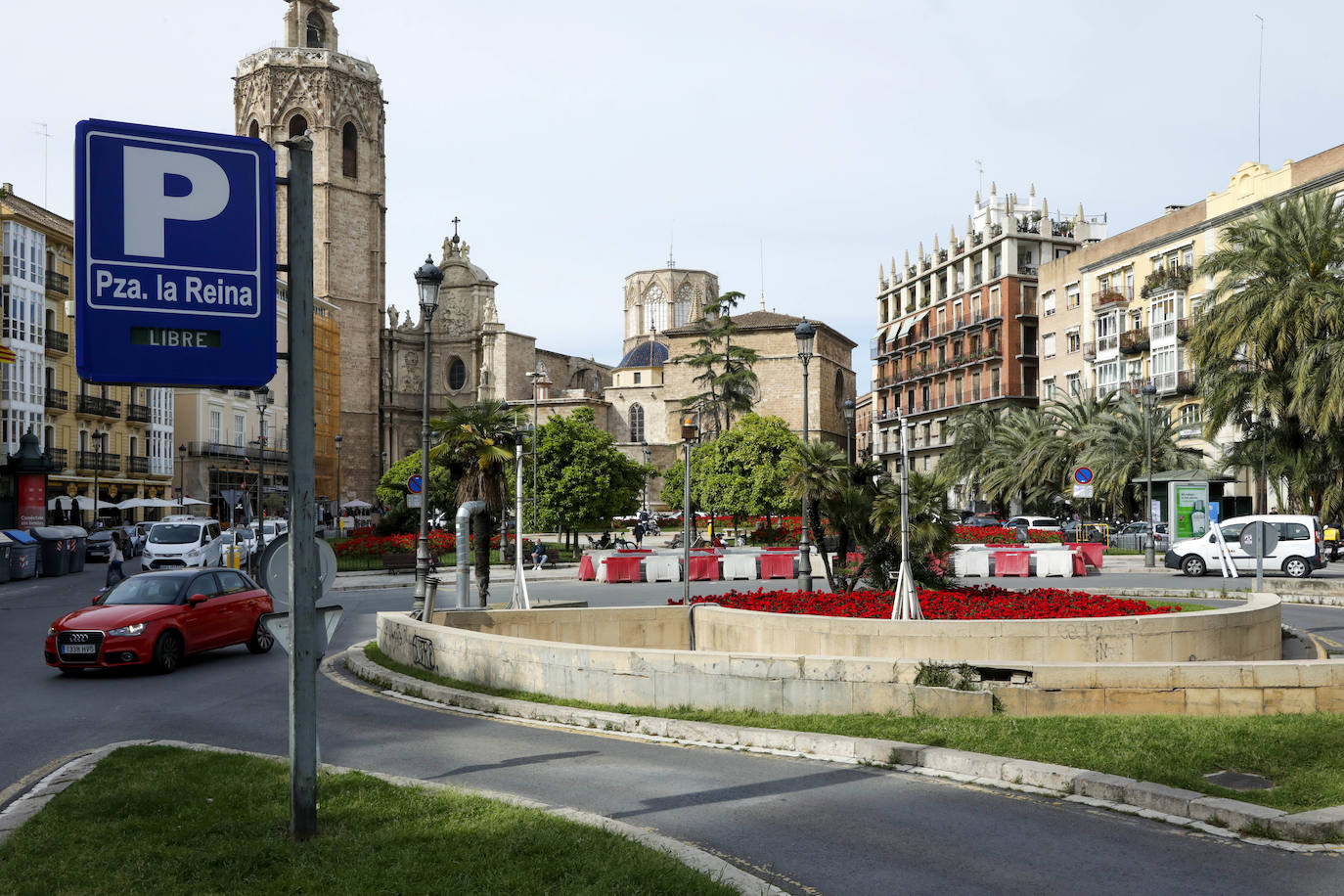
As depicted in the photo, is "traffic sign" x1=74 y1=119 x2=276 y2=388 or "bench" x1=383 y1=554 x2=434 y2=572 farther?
"bench" x1=383 y1=554 x2=434 y2=572

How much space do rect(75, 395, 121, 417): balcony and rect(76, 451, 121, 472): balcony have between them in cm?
208

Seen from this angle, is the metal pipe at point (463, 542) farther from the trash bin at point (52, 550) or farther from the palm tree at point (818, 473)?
the trash bin at point (52, 550)

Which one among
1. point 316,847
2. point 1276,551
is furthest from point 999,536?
point 316,847

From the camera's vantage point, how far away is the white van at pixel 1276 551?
89.4 feet

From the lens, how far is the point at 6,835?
20.2ft

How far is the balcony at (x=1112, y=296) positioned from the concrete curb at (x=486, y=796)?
5557 centimetres

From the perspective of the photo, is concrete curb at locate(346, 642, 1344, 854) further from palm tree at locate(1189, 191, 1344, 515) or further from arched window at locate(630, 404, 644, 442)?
arched window at locate(630, 404, 644, 442)

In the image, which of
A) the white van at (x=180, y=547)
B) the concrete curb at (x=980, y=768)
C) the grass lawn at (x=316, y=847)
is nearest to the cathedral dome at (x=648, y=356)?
the white van at (x=180, y=547)

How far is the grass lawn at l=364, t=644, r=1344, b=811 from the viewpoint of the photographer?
7.35 metres

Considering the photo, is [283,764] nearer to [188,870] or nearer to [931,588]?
[188,870]

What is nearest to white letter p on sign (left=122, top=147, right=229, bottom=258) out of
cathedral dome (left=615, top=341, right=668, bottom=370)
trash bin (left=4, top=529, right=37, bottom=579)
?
trash bin (left=4, top=529, right=37, bottom=579)

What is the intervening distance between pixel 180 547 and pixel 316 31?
72.9m

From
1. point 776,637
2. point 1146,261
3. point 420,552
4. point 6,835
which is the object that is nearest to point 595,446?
point 420,552

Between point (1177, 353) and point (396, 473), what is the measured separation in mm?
45729
